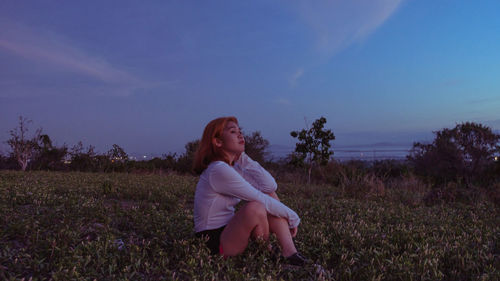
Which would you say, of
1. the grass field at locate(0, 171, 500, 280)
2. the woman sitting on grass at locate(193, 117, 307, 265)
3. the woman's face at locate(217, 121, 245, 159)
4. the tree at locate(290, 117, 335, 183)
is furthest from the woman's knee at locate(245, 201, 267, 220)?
the tree at locate(290, 117, 335, 183)

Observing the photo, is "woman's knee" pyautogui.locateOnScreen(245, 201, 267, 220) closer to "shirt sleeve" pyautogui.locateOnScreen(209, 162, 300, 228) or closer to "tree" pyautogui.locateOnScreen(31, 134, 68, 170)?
"shirt sleeve" pyautogui.locateOnScreen(209, 162, 300, 228)

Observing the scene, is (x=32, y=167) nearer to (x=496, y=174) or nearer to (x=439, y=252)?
(x=439, y=252)

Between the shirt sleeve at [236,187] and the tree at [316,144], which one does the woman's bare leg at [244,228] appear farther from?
the tree at [316,144]

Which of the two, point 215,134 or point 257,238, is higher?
point 215,134

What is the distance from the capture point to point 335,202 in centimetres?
724

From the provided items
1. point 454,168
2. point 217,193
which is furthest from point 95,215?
point 454,168

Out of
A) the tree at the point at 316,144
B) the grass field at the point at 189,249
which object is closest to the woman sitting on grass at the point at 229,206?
the grass field at the point at 189,249

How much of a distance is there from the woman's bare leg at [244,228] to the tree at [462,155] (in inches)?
533

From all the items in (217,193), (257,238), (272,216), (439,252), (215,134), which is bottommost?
(439,252)

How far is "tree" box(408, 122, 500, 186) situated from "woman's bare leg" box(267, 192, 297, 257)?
13344 millimetres

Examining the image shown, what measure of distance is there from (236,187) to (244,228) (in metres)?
0.36

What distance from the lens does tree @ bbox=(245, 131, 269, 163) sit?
65.1ft

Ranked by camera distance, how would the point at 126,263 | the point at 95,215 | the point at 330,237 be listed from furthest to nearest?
the point at 95,215 < the point at 330,237 < the point at 126,263

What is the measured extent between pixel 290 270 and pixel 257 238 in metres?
0.41
